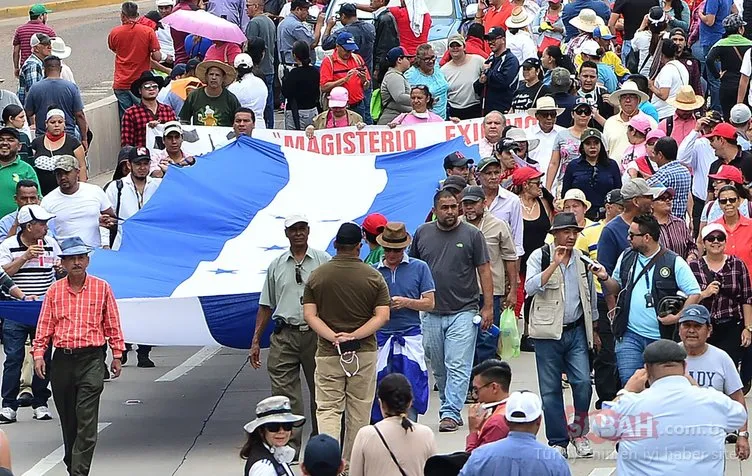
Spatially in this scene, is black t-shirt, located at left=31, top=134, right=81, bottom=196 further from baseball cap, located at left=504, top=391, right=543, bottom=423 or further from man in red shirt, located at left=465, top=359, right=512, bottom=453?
baseball cap, located at left=504, top=391, right=543, bottom=423

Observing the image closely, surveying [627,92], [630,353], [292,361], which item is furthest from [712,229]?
[627,92]

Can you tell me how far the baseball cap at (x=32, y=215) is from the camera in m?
12.7

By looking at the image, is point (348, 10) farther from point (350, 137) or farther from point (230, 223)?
point (230, 223)

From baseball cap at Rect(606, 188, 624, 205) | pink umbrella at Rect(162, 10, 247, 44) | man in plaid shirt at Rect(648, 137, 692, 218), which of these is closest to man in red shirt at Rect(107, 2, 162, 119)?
pink umbrella at Rect(162, 10, 247, 44)

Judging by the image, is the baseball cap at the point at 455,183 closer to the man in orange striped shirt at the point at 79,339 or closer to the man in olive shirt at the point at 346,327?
the man in olive shirt at the point at 346,327

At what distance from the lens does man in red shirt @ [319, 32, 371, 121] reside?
1912 cm

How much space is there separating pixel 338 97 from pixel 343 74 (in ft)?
6.02

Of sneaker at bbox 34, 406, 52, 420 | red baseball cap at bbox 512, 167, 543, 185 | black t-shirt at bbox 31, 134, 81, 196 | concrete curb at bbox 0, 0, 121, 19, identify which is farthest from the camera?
concrete curb at bbox 0, 0, 121, 19

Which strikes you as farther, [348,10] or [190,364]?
[348,10]

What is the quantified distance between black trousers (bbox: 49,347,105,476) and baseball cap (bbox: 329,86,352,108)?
6786 millimetres

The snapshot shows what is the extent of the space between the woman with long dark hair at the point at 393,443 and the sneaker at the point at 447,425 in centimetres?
333

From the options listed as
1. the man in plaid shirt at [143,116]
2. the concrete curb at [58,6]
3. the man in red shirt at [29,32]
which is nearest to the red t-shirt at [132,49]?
the man in red shirt at [29,32]

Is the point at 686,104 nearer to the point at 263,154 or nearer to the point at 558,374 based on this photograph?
the point at 263,154

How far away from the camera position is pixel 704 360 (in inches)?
381
